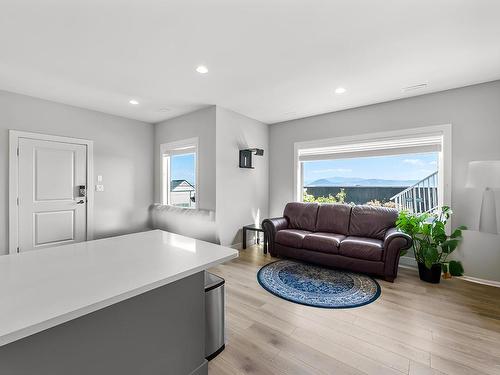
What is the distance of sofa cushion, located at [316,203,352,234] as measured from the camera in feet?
13.0

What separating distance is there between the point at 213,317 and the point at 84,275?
92 centimetres

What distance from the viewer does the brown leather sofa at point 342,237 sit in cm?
311

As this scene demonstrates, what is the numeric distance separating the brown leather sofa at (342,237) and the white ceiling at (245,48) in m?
1.83

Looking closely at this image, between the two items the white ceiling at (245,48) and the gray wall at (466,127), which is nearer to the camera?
the white ceiling at (245,48)

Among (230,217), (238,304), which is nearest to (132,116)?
(230,217)

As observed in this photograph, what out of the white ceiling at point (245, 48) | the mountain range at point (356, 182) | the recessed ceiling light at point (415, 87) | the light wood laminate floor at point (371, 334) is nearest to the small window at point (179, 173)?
the white ceiling at point (245, 48)

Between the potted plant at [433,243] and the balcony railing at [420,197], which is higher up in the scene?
the balcony railing at [420,197]

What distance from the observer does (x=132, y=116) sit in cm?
485

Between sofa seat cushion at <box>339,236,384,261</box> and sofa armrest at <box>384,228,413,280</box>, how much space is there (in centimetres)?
9

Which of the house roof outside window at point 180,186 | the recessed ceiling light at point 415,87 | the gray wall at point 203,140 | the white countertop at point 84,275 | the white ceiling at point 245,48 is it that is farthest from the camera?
the house roof outside window at point 180,186

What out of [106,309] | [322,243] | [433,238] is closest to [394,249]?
[433,238]

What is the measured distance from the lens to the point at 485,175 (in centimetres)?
270

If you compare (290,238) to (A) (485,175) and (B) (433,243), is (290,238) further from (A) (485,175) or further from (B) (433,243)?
(A) (485,175)

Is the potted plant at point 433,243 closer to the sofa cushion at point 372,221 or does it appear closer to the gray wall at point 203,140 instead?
the sofa cushion at point 372,221
